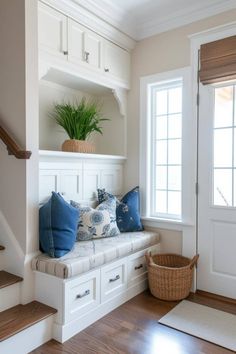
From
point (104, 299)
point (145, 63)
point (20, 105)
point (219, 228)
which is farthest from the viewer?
point (145, 63)

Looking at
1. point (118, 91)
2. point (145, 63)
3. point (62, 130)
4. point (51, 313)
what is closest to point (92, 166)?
point (62, 130)

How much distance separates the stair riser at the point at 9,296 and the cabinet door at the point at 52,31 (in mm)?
1813

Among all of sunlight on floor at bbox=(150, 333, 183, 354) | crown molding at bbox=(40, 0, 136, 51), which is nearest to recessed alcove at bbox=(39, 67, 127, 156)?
crown molding at bbox=(40, 0, 136, 51)

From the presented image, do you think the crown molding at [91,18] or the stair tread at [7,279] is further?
the crown molding at [91,18]

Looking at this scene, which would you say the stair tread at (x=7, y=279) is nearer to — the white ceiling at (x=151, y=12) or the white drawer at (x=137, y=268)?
the white drawer at (x=137, y=268)

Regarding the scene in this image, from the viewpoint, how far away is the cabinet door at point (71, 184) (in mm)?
2613

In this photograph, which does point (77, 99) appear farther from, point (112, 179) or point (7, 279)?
point (7, 279)

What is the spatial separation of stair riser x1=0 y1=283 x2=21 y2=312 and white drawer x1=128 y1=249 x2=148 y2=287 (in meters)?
0.96

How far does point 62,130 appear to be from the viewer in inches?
114

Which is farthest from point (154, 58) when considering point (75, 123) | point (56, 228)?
point (56, 228)

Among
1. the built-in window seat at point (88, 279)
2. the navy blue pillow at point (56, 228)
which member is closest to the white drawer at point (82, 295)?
the built-in window seat at point (88, 279)

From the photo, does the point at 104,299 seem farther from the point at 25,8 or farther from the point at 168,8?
the point at 168,8

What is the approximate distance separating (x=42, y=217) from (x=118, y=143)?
A: 1413 millimetres

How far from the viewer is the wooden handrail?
1.99 metres
